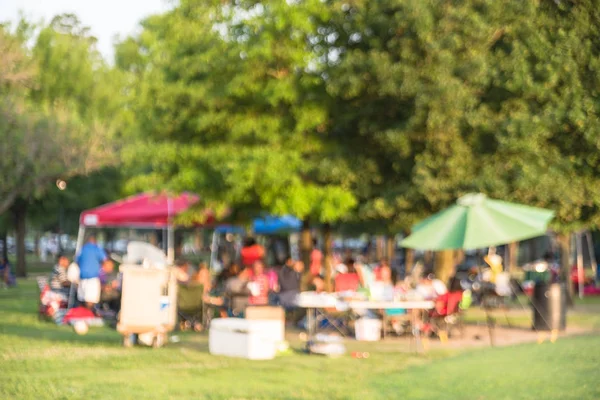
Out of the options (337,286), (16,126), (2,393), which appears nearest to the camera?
(2,393)

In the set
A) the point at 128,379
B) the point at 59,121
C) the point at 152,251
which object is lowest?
the point at 128,379

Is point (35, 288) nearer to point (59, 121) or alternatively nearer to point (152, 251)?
point (59, 121)

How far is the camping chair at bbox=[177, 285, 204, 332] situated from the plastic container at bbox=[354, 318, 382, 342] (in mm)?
3049

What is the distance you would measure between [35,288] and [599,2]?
71.9 feet

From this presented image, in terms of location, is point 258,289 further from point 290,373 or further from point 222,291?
point 290,373

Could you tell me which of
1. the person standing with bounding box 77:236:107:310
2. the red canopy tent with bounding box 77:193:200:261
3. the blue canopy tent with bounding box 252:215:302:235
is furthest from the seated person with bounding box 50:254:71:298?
the blue canopy tent with bounding box 252:215:302:235

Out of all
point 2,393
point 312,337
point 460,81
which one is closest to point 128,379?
point 2,393

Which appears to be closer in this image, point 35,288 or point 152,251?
point 152,251

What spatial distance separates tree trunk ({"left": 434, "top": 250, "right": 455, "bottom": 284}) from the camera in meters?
24.7

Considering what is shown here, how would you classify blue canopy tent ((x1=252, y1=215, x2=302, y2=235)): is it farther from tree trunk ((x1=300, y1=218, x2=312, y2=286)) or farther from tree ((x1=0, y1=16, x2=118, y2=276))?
tree ((x1=0, y1=16, x2=118, y2=276))

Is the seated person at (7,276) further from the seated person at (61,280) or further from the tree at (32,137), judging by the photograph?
the seated person at (61,280)

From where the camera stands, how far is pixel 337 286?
19.5 m

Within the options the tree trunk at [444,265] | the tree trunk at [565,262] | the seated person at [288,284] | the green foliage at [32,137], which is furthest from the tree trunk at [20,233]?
the seated person at [288,284]

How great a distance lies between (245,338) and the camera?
14.3m
